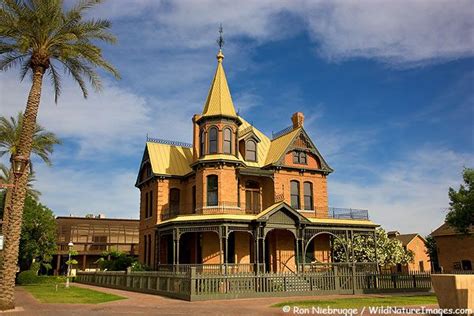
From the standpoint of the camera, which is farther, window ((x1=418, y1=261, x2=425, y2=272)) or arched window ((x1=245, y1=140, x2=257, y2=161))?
window ((x1=418, y1=261, x2=425, y2=272))

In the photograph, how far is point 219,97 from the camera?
31.5 meters

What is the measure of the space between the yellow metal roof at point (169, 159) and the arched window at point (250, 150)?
4.76 meters

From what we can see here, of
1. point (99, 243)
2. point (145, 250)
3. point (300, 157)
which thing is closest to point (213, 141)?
point (300, 157)

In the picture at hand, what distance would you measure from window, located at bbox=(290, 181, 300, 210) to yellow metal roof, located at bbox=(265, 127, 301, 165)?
2263 millimetres

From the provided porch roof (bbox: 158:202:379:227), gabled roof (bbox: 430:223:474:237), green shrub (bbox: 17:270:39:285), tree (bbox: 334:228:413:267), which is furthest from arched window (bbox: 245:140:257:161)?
gabled roof (bbox: 430:223:474:237)

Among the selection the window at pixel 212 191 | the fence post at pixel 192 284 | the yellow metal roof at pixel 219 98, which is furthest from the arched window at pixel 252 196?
the fence post at pixel 192 284

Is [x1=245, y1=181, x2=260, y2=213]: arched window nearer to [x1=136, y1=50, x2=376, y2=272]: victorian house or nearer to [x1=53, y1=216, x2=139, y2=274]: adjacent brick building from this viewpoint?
[x1=136, y1=50, x2=376, y2=272]: victorian house

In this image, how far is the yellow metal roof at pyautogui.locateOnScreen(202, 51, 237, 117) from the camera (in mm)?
30922

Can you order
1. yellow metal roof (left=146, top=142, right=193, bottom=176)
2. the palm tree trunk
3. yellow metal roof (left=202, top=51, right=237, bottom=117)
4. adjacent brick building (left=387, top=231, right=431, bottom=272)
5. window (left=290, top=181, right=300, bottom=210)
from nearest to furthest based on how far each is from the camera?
the palm tree trunk, yellow metal roof (left=202, top=51, right=237, bottom=117), window (left=290, top=181, right=300, bottom=210), yellow metal roof (left=146, top=142, right=193, bottom=176), adjacent brick building (left=387, top=231, right=431, bottom=272)

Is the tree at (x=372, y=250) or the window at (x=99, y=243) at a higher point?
the window at (x=99, y=243)

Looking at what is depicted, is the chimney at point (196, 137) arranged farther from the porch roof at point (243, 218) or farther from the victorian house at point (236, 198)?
the porch roof at point (243, 218)

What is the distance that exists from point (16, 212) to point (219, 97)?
17.5m

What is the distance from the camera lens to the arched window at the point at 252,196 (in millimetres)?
31719

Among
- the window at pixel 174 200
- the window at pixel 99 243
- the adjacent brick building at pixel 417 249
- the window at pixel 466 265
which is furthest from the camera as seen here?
the window at pixel 99 243
